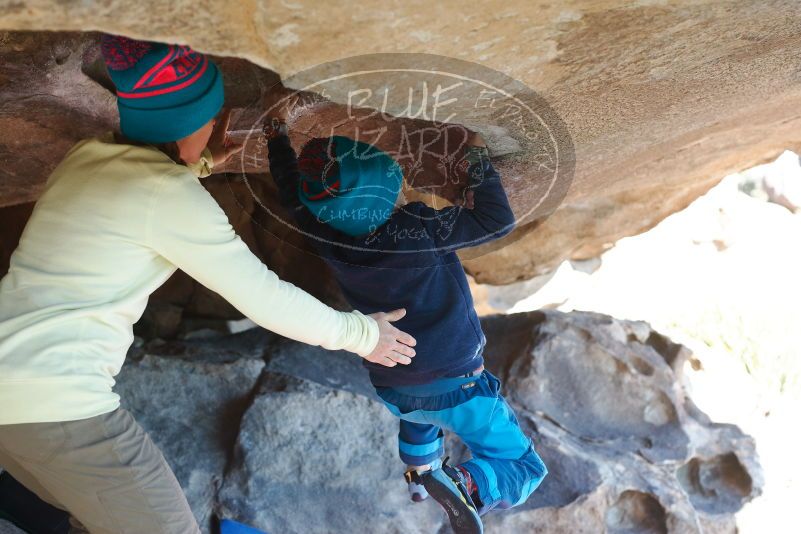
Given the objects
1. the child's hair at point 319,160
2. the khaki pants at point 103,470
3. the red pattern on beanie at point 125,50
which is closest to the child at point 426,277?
the child's hair at point 319,160

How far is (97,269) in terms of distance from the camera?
1.35 meters

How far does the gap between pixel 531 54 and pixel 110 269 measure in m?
0.90

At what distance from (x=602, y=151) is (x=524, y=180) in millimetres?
429

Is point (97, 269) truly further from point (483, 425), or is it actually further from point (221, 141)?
point (483, 425)

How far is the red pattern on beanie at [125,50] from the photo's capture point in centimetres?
129

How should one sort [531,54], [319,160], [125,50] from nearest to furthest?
[125,50], [531,54], [319,160]

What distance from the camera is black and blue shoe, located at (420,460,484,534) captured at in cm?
201

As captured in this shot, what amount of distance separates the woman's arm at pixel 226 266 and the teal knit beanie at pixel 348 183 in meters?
→ 0.33

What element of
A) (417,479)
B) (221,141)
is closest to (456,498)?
(417,479)

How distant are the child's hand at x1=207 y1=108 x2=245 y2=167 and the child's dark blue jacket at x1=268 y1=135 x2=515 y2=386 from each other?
11cm

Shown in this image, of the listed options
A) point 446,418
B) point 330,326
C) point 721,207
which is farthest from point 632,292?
point 330,326

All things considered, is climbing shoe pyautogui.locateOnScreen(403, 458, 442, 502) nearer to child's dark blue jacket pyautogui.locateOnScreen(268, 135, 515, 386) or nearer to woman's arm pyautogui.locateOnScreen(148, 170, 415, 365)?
child's dark blue jacket pyautogui.locateOnScreen(268, 135, 515, 386)
